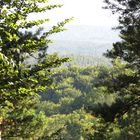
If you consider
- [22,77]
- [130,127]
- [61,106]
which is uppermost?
[22,77]

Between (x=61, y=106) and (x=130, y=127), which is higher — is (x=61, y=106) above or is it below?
below

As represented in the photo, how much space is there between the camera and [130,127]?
128 feet

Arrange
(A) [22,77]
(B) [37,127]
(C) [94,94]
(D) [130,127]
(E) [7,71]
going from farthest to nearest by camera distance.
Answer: (C) [94,94] < (D) [130,127] < (B) [37,127] < (A) [22,77] < (E) [7,71]

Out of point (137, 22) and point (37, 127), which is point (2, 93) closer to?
point (137, 22)

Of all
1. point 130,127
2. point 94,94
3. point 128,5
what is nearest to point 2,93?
point 128,5

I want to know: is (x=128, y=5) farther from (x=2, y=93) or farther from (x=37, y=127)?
(x=37, y=127)

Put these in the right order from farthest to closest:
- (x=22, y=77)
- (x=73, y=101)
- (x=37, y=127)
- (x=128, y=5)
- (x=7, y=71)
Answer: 1. (x=73, y=101)
2. (x=37, y=127)
3. (x=128, y=5)
4. (x=22, y=77)
5. (x=7, y=71)

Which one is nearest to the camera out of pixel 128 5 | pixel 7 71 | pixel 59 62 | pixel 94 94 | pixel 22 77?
pixel 7 71

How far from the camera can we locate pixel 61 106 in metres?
190

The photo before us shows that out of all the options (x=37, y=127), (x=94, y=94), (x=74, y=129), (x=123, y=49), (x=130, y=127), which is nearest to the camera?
(x=123, y=49)

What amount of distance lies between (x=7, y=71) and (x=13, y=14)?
5.49 feet

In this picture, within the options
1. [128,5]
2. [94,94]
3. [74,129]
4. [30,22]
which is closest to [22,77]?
[30,22]

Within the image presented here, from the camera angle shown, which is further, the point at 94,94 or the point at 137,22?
the point at 94,94

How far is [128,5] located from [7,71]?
7.35m
